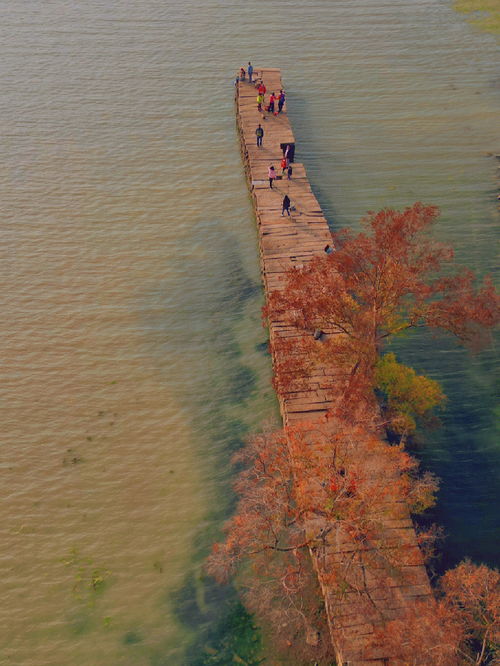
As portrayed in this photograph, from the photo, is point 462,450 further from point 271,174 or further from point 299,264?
point 271,174

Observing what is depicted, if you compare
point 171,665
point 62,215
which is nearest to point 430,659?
point 171,665

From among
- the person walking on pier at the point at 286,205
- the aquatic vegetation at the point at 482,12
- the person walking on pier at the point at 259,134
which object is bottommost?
the person walking on pier at the point at 286,205

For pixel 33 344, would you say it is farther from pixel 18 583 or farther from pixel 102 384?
pixel 18 583

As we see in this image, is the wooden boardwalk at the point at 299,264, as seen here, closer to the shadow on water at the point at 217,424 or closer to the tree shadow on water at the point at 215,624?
the shadow on water at the point at 217,424

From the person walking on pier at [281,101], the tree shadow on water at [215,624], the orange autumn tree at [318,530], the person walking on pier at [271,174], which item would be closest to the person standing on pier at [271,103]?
the person walking on pier at [281,101]

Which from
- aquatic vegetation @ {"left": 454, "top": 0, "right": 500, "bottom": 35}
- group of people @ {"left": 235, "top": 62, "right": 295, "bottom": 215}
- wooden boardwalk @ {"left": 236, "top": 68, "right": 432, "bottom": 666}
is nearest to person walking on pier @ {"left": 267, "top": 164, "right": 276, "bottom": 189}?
group of people @ {"left": 235, "top": 62, "right": 295, "bottom": 215}

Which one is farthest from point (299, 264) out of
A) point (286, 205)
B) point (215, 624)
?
point (215, 624)
